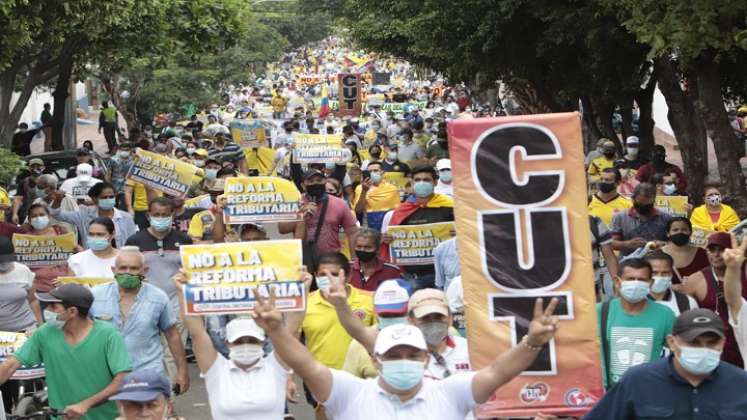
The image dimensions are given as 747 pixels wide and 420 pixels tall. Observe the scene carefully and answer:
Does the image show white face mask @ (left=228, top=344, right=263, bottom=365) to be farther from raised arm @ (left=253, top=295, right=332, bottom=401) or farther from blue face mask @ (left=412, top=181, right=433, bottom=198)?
blue face mask @ (left=412, top=181, right=433, bottom=198)

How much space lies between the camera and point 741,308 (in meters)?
9.09

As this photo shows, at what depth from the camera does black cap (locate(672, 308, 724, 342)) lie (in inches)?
258

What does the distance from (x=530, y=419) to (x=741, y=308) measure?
1.86 meters

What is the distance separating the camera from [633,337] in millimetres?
8844

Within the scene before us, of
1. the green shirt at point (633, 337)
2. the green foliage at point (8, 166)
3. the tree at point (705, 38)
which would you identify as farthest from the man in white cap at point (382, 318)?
the green foliage at point (8, 166)

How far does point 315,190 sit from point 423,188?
3.56 feet

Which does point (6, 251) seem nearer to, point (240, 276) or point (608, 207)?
point (240, 276)

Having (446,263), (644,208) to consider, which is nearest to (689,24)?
(644,208)

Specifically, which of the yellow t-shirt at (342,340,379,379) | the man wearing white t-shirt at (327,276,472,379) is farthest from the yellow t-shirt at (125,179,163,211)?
the man wearing white t-shirt at (327,276,472,379)

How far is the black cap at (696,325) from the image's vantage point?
655cm

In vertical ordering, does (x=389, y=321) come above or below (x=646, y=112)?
below

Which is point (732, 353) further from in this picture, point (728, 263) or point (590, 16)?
point (590, 16)

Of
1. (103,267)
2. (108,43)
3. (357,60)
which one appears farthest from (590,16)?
(357,60)

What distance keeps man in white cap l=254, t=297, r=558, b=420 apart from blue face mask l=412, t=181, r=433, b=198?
22.6 ft
